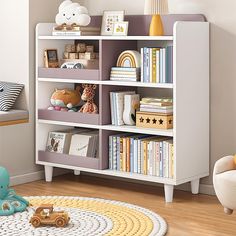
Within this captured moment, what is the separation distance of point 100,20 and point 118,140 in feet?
2.95

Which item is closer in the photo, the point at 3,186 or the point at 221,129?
the point at 3,186

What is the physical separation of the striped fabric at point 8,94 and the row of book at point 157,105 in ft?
3.18

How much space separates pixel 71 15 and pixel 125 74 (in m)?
0.58

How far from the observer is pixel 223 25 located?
13.1 ft

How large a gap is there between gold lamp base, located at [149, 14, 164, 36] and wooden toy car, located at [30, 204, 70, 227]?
1297 millimetres

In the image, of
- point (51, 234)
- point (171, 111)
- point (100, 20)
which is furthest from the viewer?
point (100, 20)

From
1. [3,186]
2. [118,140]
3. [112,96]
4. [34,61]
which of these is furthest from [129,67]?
[3,186]

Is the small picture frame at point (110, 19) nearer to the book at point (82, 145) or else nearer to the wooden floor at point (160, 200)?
the book at point (82, 145)

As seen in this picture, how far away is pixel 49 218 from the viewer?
334 centimetres

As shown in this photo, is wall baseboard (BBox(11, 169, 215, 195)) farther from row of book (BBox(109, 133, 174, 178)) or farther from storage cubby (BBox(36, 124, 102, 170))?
row of book (BBox(109, 133, 174, 178))

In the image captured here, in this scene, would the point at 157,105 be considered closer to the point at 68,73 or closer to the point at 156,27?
the point at 156,27

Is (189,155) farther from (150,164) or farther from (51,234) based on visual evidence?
(51,234)

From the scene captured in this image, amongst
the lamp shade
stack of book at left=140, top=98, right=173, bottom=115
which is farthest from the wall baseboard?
the lamp shade

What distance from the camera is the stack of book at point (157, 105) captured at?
392cm
